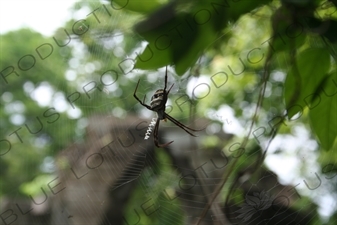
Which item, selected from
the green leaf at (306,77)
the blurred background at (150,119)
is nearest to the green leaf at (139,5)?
the blurred background at (150,119)

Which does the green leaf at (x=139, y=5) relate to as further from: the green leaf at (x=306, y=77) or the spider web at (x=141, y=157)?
the green leaf at (x=306, y=77)

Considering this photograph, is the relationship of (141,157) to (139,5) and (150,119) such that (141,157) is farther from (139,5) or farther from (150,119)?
(139,5)

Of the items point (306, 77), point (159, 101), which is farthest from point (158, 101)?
point (306, 77)

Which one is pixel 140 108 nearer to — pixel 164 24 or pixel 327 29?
pixel 164 24

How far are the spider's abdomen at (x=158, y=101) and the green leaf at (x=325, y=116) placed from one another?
0.17 m

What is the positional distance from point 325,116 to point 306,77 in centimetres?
5

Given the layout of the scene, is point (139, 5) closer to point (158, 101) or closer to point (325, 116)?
point (158, 101)

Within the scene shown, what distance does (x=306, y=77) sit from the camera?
1.66 ft

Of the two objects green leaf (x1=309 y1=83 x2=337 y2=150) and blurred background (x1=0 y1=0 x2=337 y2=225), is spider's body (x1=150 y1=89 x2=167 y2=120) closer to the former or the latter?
blurred background (x1=0 y1=0 x2=337 y2=225)

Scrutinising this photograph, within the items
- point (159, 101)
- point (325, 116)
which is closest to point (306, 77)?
point (325, 116)

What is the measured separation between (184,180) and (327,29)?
0.76 feet

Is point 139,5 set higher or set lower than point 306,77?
higher

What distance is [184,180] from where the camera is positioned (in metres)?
0.51

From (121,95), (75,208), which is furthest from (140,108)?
(75,208)
